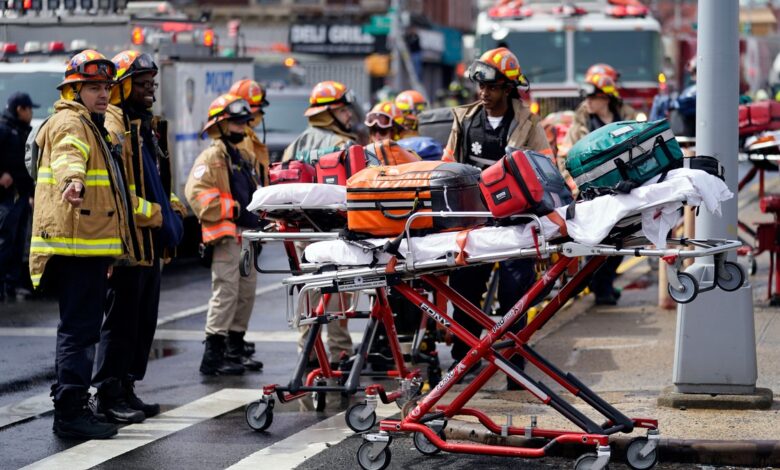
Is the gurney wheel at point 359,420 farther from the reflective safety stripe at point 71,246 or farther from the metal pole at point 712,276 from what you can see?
the metal pole at point 712,276

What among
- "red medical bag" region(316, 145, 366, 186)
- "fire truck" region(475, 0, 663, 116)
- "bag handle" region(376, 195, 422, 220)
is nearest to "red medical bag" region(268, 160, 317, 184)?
"red medical bag" region(316, 145, 366, 186)

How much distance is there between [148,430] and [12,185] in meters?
6.80

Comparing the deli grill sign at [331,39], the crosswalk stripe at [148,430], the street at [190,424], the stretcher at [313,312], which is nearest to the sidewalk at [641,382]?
the street at [190,424]

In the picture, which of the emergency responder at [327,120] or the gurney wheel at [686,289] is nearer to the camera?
the gurney wheel at [686,289]

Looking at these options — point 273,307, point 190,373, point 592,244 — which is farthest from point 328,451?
point 273,307

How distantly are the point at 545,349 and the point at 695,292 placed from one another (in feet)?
13.9

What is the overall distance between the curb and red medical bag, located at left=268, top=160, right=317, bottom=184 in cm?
203

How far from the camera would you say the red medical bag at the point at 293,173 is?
8.61m

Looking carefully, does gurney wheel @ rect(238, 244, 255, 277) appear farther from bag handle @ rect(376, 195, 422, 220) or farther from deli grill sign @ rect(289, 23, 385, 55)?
deli grill sign @ rect(289, 23, 385, 55)

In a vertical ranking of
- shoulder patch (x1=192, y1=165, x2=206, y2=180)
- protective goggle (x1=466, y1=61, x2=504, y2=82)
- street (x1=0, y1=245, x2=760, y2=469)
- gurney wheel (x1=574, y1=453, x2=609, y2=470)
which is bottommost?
street (x1=0, y1=245, x2=760, y2=469)

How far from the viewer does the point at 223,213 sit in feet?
33.9

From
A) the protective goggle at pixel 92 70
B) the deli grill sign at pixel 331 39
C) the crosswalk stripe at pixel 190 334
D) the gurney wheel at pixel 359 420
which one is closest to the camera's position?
the gurney wheel at pixel 359 420

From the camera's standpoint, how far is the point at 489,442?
302 inches

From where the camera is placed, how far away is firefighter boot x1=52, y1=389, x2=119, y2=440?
318 inches
